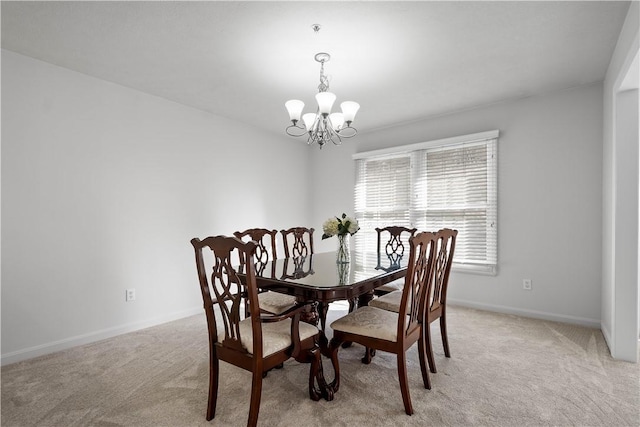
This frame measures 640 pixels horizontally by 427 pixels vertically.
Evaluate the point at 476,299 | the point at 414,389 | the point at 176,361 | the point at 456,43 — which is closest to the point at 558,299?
the point at 476,299

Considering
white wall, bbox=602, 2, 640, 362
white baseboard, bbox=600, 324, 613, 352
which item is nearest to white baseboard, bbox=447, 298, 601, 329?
white baseboard, bbox=600, 324, 613, 352

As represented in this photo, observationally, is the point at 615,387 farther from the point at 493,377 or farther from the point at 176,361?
the point at 176,361

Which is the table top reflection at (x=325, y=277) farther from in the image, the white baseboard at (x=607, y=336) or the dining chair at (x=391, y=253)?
the white baseboard at (x=607, y=336)

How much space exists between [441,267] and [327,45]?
1881 mm

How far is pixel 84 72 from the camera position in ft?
9.88

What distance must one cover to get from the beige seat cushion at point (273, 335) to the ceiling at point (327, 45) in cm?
197

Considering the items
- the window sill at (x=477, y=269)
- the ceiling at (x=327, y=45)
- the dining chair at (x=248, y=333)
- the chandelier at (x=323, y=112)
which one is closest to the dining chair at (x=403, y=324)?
the dining chair at (x=248, y=333)

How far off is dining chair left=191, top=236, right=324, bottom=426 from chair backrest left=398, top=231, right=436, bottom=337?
1.84ft

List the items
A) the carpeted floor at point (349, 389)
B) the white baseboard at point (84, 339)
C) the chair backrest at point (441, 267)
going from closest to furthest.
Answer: the carpeted floor at point (349, 389) → the chair backrest at point (441, 267) → the white baseboard at point (84, 339)

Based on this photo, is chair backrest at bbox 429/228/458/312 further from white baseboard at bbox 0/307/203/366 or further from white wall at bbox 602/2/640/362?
white baseboard at bbox 0/307/203/366

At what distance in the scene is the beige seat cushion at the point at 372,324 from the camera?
6.48 feet

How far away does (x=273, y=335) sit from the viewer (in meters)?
1.84

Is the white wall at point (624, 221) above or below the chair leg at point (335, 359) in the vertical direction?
above

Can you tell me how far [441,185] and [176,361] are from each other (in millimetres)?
3520
